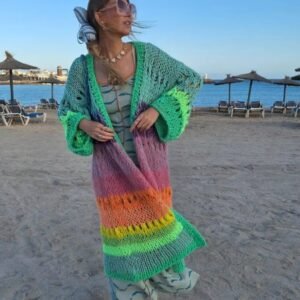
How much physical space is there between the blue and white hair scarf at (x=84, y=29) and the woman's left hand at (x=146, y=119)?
1.34 feet

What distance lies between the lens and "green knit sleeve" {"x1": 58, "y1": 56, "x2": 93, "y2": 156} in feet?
6.40

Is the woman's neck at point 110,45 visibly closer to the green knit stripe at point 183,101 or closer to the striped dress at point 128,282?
the striped dress at point 128,282

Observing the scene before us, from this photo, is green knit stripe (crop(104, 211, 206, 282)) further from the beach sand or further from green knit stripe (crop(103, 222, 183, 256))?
the beach sand

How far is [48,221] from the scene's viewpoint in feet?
14.7

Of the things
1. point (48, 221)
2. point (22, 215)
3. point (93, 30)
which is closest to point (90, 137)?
point (93, 30)

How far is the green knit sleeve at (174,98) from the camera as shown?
1.94 m

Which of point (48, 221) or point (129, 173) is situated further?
point (48, 221)

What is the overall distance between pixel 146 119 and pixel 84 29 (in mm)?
484

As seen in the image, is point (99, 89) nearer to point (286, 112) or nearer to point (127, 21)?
point (127, 21)

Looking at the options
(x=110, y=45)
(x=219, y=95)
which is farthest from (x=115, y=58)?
(x=219, y=95)

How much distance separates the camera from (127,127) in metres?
1.98

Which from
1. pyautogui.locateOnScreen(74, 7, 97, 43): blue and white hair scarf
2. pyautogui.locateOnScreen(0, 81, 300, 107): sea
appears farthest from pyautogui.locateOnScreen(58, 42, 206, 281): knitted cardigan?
pyautogui.locateOnScreen(0, 81, 300, 107): sea

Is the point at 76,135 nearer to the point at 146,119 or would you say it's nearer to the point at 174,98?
the point at 146,119

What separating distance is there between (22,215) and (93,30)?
329 cm
